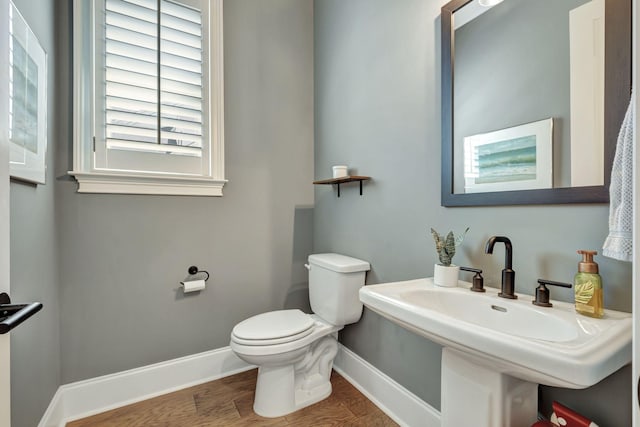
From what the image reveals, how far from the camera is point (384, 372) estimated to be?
1.69 m

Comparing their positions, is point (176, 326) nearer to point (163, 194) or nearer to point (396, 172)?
point (163, 194)

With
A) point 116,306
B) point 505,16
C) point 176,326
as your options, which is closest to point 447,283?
point 505,16

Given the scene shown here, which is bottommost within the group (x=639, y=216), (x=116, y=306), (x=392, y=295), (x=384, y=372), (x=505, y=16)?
(x=384, y=372)

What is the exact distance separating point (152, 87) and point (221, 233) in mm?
985

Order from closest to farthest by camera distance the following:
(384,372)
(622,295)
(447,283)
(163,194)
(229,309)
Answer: (622,295) → (447,283) → (384,372) → (163,194) → (229,309)

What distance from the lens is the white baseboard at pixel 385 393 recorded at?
1422mm

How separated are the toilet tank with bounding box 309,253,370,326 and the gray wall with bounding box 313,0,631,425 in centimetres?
9

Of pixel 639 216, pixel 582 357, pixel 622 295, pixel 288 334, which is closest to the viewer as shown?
pixel 639 216

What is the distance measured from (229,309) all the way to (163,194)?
34.3 inches

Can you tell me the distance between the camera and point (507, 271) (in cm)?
105

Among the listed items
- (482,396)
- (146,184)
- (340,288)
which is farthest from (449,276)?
(146,184)

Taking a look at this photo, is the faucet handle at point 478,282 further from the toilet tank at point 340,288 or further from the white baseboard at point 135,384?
the white baseboard at point 135,384

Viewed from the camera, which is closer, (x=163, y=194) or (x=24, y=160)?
(x=24, y=160)

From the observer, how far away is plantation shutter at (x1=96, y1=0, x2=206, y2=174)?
5.57 feet
